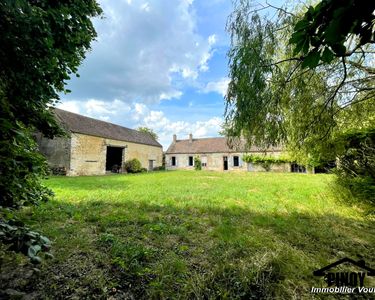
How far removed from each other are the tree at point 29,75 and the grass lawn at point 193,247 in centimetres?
56

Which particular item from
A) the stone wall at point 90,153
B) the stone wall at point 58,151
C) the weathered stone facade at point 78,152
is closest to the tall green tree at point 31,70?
the weathered stone facade at point 78,152

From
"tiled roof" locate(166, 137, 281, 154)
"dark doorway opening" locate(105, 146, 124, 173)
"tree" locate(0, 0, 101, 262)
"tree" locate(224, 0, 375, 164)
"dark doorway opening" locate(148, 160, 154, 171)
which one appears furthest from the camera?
"tiled roof" locate(166, 137, 281, 154)

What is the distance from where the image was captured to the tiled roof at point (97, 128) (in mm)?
16938

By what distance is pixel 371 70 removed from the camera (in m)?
3.38

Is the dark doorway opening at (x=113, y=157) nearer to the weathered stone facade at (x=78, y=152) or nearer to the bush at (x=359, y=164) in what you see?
the weathered stone facade at (x=78, y=152)

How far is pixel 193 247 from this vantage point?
319 centimetres

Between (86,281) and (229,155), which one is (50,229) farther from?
(229,155)

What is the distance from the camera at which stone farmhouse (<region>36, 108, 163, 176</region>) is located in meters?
15.9

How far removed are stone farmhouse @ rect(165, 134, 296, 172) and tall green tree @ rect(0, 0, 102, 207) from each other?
75.8 feet

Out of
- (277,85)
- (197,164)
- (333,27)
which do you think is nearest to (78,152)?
(197,164)

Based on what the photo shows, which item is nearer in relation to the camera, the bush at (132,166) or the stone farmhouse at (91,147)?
the stone farmhouse at (91,147)

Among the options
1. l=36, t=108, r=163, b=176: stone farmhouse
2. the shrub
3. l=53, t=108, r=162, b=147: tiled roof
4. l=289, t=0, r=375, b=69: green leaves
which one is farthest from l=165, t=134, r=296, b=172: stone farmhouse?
l=289, t=0, r=375, b=69: green leaves

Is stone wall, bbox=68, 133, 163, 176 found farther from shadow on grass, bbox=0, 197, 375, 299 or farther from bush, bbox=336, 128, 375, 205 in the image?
bush, bbox=336, 128, 375, 205

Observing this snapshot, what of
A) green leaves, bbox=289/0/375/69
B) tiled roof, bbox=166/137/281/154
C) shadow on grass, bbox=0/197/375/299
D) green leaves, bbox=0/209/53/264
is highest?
tiled roof, bbox=166/137/281/154
